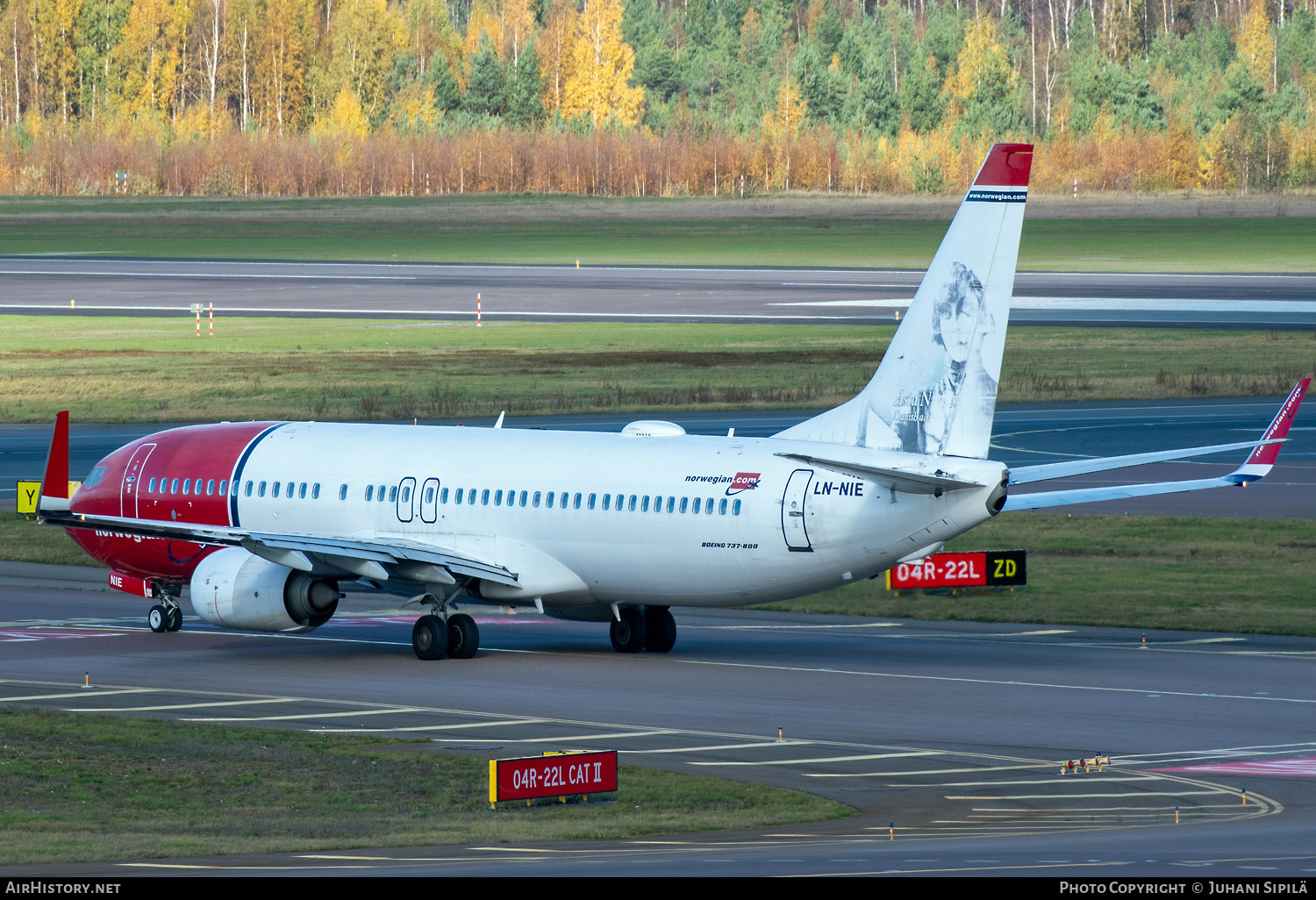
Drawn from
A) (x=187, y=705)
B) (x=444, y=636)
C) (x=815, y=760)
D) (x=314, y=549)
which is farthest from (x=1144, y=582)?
(x=187, y=705)

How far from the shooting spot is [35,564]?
54.9 meters

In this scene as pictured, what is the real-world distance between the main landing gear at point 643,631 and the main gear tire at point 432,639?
3.43 metres

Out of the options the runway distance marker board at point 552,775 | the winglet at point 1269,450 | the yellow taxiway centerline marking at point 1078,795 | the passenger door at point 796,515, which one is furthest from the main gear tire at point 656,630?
the yellow taxiway centerline marking at point 1078,795

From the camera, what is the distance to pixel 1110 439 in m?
70.4

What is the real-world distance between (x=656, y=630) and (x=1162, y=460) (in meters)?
10.7

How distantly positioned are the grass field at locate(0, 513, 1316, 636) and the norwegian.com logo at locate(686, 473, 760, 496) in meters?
9.14

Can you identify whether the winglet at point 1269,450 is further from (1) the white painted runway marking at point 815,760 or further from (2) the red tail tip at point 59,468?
(2) the red tail tip at point 59,468

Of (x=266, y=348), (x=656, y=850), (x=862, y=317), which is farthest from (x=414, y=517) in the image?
(x=862, y=317)

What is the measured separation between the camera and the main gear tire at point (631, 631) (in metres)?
40.8

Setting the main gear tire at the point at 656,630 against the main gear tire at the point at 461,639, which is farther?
the main gear tire at the point at 656,630

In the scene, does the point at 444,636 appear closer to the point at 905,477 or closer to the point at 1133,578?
the point at 905,477

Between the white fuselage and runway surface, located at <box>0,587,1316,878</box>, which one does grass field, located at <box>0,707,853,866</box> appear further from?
the white fuselage

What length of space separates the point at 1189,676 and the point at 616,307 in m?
84.8
